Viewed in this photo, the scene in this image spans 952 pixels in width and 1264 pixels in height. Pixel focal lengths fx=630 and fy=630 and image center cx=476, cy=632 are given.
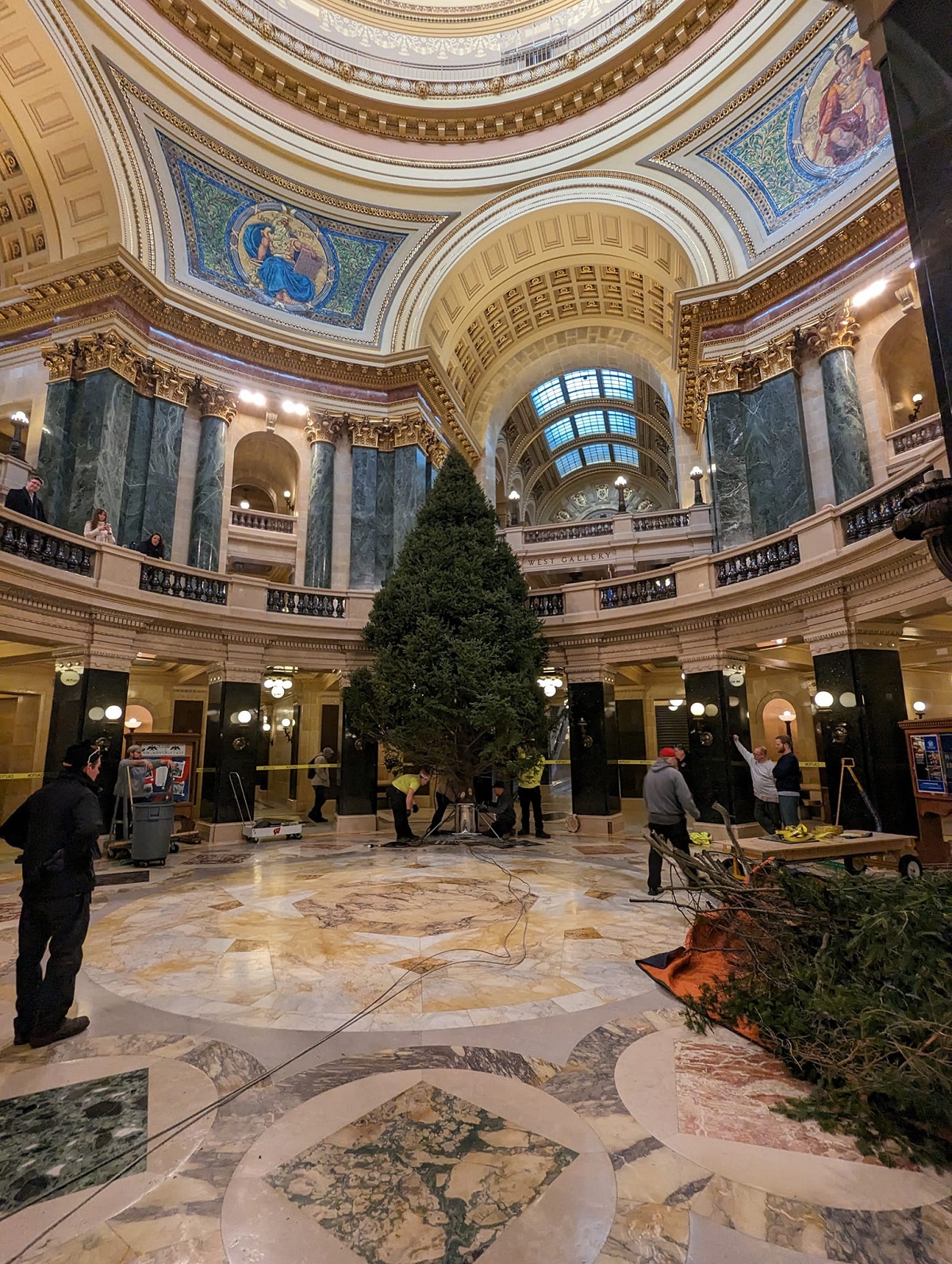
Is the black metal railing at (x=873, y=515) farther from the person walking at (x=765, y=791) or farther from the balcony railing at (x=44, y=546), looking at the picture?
the balcony railing at (x=44, y=546)

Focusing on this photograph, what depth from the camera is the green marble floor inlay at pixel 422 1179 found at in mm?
2154

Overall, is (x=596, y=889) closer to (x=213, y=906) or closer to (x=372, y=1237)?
(x=213, y=906)

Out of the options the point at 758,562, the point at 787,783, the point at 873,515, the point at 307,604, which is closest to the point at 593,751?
the point at 787,783

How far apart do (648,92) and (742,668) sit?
17.6m

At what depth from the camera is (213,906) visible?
698cm

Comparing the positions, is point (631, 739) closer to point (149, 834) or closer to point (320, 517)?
point (320, 517)

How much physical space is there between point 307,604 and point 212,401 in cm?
645

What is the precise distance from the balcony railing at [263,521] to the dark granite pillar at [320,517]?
2.77ft

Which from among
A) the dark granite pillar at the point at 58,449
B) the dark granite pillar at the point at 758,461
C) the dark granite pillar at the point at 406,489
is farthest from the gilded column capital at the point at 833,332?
the dark granite pillar at the point at 58,449

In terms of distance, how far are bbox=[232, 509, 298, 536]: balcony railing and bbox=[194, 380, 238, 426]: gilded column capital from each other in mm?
2471

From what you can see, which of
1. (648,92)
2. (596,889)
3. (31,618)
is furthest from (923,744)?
(648,92)

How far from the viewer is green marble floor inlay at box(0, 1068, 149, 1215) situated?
2.47 meters

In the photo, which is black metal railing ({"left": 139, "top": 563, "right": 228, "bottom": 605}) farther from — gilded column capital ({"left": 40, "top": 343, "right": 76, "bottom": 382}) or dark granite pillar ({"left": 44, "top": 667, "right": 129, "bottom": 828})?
gilded column capital ({"left": 40, "top": 343, "right": 76, "bottom": 382})

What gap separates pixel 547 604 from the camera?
49.4ft
